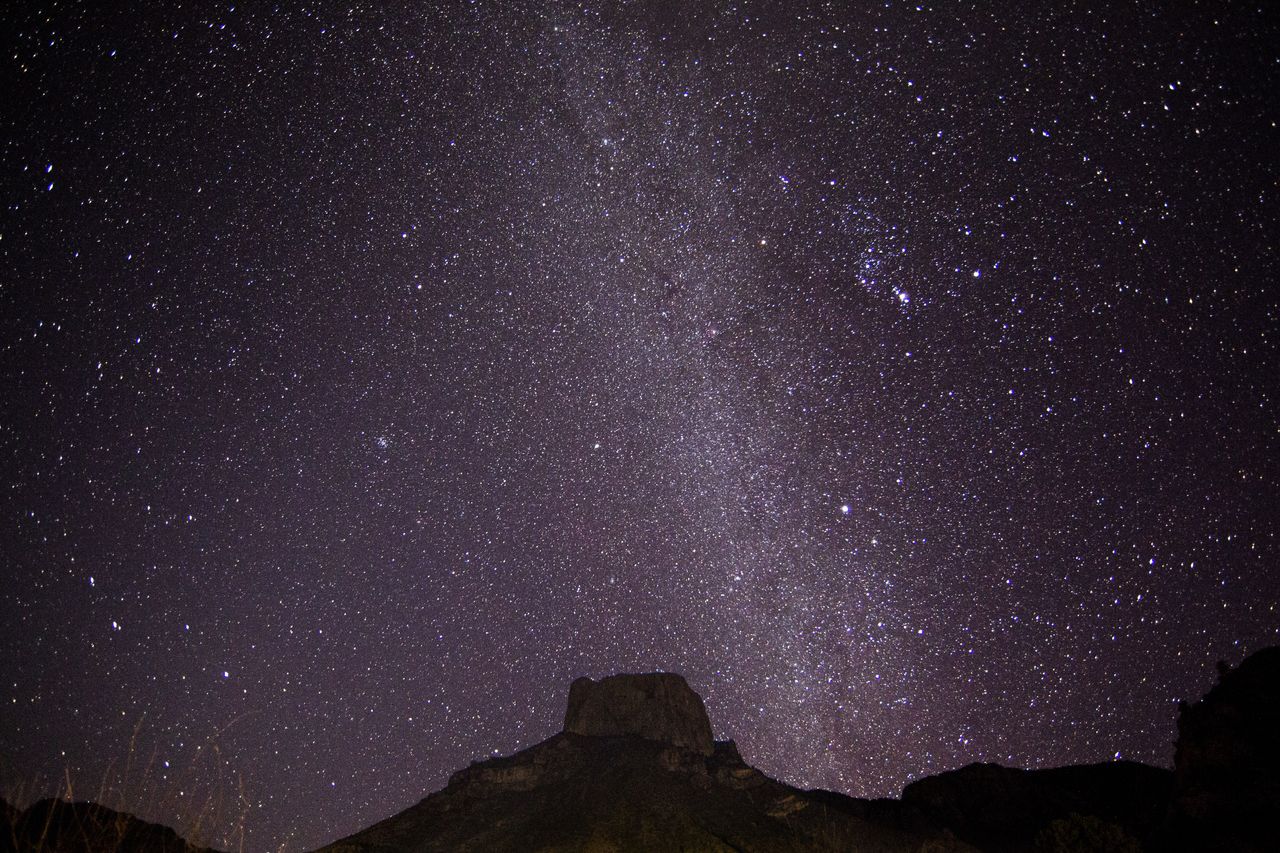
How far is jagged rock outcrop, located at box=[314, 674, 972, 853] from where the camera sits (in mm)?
65188

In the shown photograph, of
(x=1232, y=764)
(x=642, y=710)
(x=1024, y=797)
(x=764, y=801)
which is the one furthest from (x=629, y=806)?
(x=1024, y=797)

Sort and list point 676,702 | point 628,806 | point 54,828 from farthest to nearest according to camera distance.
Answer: point 676,702, point 628,806, point 54,828

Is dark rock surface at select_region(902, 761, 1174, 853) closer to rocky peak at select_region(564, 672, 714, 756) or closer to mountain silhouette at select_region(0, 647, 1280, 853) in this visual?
mountain silhouette at select_region(0, 647, 1280, 853)

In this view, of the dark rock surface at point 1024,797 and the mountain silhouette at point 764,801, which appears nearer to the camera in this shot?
the mountain silhouette at point 764,801

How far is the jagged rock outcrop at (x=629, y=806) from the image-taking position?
65.2 m

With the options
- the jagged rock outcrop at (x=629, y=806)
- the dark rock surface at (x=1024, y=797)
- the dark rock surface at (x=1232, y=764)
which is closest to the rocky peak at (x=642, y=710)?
the jagged rock outcrop at (x=629, y=806)

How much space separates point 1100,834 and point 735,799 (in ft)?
127

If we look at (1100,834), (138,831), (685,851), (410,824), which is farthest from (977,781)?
(138,831)

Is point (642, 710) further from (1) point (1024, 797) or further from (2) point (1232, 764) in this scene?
(2) point (1232, 764)

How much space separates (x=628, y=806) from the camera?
2783 inches

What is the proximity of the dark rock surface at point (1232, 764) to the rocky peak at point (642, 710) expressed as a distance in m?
61.8

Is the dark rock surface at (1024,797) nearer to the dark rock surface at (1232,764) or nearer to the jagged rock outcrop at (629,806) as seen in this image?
the jagged rock outcrop at (629,806)

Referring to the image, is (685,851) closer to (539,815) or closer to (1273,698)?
(539,815)

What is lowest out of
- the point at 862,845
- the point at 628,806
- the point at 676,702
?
the point at 862,845
